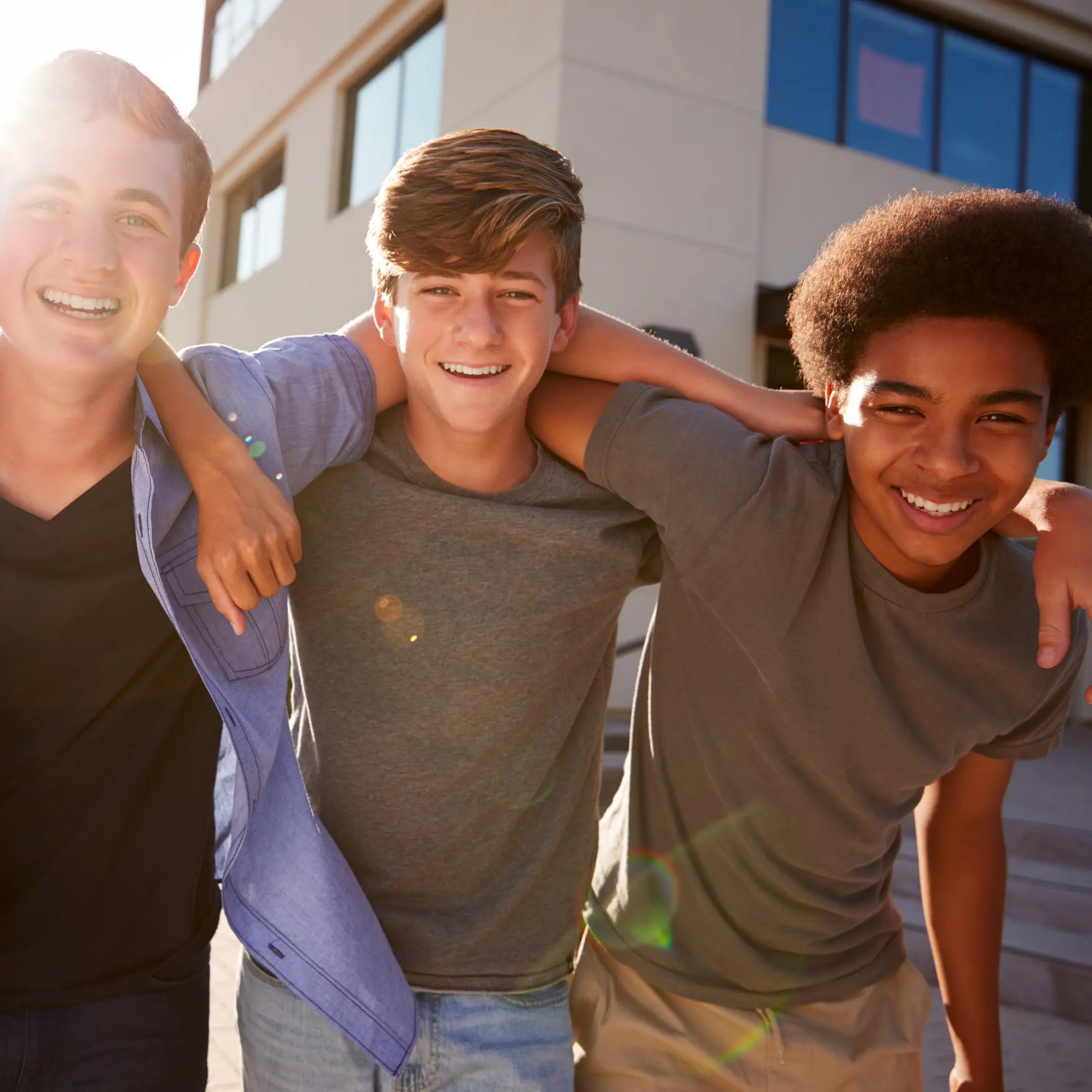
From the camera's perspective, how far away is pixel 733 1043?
2029 mm

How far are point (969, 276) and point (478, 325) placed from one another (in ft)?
2.99

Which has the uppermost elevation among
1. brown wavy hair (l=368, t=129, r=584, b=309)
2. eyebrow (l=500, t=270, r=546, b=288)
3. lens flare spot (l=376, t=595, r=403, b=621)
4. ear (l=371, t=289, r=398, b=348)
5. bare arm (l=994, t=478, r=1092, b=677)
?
brown wavy hair (l=368, t=129, r=584, b=309)

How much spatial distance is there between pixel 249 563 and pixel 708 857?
3.47 ft

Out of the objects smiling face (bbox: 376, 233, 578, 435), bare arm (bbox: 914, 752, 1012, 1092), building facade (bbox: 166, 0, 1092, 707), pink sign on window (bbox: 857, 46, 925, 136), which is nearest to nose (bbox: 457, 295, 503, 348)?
smiling face (bbox: 376, 233, 578, 435)

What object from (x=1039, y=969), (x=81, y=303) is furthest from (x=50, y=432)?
(x=1039, y=969)

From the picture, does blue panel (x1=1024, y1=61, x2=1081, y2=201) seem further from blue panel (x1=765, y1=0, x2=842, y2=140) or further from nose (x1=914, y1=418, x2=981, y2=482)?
nose (x1=914, y1=418, x2=981, y2=482)

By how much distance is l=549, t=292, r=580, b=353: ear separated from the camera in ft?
7.12

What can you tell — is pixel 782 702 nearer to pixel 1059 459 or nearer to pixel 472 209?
pixel 472 209

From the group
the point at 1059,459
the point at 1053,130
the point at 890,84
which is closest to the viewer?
the point at 890,84

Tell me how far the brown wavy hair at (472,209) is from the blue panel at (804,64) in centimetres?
833

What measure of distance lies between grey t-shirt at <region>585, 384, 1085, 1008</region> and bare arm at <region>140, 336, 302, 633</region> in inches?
25.0

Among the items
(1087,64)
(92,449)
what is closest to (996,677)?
(92,449)

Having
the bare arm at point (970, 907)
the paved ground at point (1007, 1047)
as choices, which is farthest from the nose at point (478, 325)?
the paved ground at point (1007, 1047)

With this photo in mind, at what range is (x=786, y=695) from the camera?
6.26 ft
